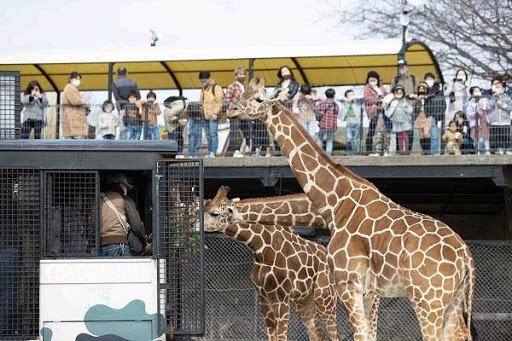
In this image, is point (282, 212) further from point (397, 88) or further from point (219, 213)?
point (397, 88)

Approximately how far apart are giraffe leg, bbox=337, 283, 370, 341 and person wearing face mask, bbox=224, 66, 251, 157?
7.42 m

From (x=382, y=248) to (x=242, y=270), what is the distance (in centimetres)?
771

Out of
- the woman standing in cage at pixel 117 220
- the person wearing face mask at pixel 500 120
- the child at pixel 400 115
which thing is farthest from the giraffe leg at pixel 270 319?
the person wearing face mask at pixel 500 120

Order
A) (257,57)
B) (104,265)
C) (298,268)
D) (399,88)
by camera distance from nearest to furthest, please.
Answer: (104,265) → (298,268) → (399,88) → (257,57)

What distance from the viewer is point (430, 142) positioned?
68.8 feet

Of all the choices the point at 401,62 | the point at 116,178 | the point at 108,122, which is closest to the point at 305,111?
the point at 401,62

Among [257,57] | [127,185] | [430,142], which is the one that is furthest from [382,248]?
[257,57]

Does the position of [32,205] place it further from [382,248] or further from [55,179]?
[382,248]

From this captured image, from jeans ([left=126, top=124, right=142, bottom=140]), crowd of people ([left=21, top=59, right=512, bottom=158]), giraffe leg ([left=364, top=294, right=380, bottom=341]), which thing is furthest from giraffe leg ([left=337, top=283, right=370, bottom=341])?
jeans ([left=126, top=124, right=142, bottom=140])

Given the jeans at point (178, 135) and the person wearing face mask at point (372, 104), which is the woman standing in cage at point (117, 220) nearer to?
the jeans at point (178, 135)

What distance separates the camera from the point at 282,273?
17.5 meters

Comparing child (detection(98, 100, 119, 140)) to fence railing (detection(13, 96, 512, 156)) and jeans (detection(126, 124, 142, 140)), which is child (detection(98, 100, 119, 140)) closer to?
fence railing (detection(13, 96, 512, 156))

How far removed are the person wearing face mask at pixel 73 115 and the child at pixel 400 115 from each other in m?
5.28

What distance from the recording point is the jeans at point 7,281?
13641 mm
